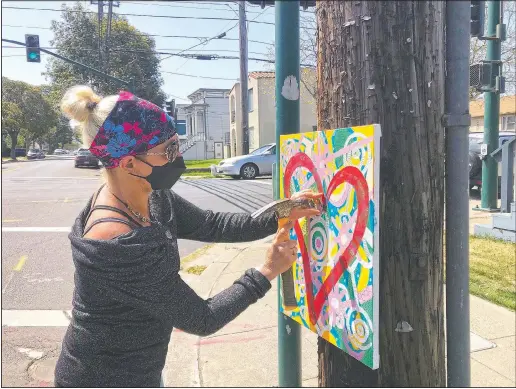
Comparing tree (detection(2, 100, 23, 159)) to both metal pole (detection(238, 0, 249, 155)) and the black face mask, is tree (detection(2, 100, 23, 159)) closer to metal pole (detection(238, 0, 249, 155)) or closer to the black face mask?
metal pole (detection(238, 0, 249, 155))

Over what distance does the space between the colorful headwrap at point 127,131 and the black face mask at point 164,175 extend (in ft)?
0.29

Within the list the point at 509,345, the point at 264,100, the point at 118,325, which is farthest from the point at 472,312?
the point at 264,100

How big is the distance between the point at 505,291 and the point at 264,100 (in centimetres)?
2605

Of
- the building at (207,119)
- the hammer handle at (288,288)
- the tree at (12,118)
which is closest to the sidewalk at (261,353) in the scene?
the hammer handle at (288,288)

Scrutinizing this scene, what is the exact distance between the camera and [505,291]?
185 inches

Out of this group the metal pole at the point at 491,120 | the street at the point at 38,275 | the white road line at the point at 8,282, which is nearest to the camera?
the street at the point at 38,275

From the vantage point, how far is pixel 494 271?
17.1ft

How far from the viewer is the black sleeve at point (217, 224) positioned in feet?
6.86

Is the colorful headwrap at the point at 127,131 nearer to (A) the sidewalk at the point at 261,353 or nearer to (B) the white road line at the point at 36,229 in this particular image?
(A) the sidewalk at the point at 261,353

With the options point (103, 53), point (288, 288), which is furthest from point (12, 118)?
point (288, 288)

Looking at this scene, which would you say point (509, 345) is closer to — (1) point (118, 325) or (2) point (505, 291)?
(2) point (505, 291)

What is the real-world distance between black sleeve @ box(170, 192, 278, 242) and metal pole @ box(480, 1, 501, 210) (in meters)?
7.62

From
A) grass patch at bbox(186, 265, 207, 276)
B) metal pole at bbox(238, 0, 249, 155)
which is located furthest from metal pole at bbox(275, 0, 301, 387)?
metal pole at bbox(238, 0, 249, 155)

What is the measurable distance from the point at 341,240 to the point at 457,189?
409 millimetres
